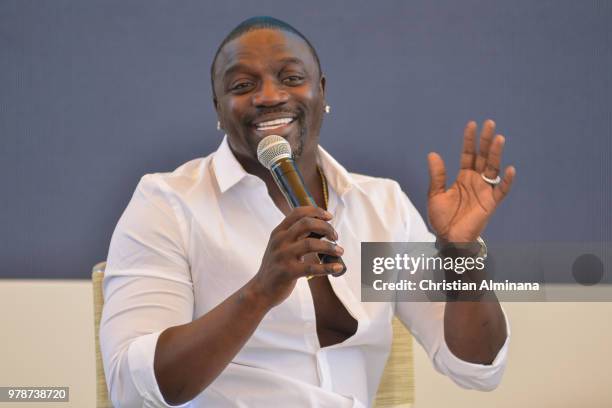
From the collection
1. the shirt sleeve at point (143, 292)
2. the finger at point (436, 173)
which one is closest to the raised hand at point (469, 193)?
the finger at point (436, 173)

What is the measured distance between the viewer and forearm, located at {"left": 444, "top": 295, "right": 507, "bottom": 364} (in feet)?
4.93

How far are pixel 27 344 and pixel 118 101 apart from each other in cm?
74

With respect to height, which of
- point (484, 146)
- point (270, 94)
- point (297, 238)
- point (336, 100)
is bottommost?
point (297, 238)

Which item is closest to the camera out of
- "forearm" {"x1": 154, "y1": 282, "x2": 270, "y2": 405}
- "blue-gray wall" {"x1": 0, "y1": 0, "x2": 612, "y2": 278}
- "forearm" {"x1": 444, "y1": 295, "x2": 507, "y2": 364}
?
"forearm" {"x1": 154, "y1": 282, "x2": 270, "y2": 405}

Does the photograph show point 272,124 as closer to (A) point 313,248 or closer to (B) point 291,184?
(B) point 291,184

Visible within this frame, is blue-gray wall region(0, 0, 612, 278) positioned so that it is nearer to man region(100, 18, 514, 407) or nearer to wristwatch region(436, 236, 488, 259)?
man region(100, 18, 514, 407)

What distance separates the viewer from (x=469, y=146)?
136cm

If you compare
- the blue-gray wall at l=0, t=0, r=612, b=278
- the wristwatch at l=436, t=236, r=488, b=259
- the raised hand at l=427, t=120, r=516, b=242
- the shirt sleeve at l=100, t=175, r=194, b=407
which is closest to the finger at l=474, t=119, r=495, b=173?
the raised hand at l=427, t=120, r=516, b=242

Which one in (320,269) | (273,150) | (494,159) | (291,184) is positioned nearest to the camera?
(320,269)

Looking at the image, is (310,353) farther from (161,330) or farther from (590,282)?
(590,282)

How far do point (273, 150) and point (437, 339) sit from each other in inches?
23.6

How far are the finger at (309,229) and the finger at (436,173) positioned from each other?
0.37 meters

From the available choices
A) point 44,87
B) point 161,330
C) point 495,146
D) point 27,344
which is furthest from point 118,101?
point 495,146

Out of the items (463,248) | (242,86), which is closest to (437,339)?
(463,248)
